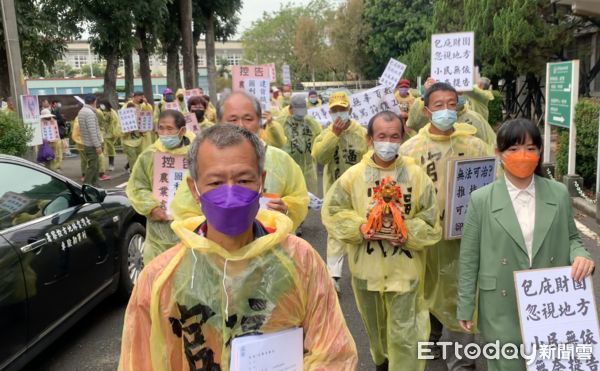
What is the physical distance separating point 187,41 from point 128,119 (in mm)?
11061

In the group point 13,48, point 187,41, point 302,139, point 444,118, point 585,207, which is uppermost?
point 187,41

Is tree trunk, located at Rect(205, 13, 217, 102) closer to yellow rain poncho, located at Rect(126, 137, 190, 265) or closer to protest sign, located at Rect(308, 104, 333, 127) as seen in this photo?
protest sign, located at Rect(308, 104, 333, 127)

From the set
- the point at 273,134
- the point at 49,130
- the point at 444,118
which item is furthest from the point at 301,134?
the point at 49,130

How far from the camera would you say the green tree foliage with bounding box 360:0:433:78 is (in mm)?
34469

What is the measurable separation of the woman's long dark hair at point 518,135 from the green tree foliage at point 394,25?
32.5 meters

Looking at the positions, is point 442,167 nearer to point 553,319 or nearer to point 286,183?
point 286,183

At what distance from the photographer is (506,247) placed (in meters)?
2.71

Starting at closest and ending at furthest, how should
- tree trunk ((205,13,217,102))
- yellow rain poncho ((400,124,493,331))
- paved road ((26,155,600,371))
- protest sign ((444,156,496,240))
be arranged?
protest sign ((444,156,496,240))
yellow rain poncho ((400,124,493,331))
paved road ((26,155,600,371))
tree trunk ((205,13,217,102))

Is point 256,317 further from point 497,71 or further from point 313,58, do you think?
point 313,58

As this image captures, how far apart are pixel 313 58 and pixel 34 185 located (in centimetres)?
4812

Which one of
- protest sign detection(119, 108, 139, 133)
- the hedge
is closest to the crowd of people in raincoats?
the hedge

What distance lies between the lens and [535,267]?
8.81ft

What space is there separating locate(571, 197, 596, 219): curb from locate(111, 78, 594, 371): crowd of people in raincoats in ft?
10.9

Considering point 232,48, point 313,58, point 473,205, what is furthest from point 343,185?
point 232,48
